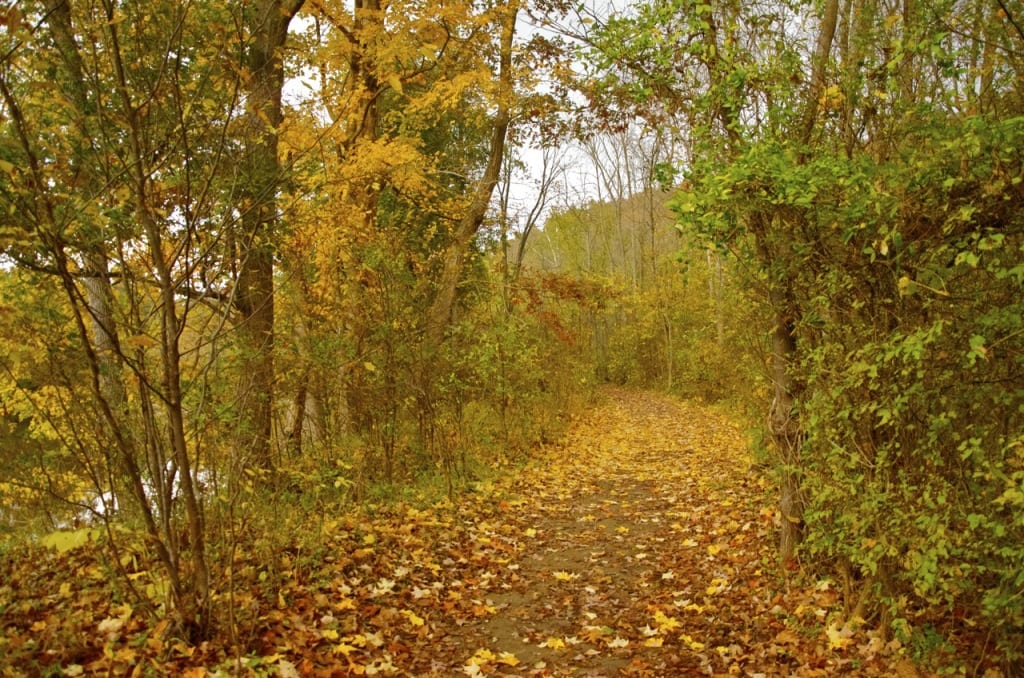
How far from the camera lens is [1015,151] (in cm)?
320

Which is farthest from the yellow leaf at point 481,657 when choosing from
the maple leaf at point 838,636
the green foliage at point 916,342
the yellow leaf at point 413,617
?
the green foliage at point 916,342

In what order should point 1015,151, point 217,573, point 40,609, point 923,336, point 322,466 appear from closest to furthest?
point 1015,151, point 923,336, point 40,609, point 217,573, point 322,466

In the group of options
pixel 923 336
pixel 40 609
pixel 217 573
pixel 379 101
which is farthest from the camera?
pixel 379 101

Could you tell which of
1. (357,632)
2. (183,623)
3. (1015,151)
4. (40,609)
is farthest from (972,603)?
(40,609)

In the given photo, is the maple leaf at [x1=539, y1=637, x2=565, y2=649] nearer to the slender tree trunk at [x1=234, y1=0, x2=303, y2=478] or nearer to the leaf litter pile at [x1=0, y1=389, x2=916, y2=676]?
the leaf litter pile at [x1=0, y1=389, x2=916, y2=676]

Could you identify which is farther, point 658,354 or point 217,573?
point 658,354

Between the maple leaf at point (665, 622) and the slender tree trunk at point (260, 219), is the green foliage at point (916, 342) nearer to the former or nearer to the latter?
the maple leaf at point (665, 622)

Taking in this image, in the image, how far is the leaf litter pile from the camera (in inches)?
155

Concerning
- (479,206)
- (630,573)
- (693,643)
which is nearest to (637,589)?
(630,573)

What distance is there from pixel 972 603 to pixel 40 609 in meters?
5.69

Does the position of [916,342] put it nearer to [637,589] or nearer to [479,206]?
[637,589]

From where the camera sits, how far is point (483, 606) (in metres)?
5.41

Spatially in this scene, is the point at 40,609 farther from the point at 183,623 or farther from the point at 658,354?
the point at 658,354

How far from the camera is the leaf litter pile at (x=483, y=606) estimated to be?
3.93 m
